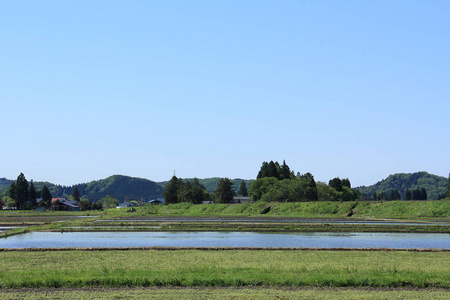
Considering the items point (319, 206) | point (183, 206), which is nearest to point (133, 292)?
point (319, 206)

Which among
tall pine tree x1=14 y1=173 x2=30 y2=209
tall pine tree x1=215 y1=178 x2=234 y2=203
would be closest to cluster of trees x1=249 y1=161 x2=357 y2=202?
tall pine tree x1=215 y1=178 x2=234 y2=203

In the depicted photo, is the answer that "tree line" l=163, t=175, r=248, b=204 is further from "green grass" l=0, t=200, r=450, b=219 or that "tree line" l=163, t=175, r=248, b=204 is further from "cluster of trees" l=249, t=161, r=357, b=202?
"green grass" l=0, t=200, r=450, b=219

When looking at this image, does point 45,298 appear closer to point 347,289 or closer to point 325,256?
point 347,289

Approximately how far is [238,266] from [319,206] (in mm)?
80112

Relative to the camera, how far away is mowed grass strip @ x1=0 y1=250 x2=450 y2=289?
21.6 meters

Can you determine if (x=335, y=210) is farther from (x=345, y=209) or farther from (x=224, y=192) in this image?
(x=224, y=192)

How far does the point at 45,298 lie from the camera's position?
62.8 feet

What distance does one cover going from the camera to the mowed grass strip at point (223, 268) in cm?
2158

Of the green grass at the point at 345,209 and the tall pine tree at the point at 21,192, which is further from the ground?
the tall pine tree at the point at 21,192

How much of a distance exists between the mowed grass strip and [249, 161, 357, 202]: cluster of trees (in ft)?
343

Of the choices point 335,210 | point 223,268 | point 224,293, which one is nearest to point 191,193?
point 335,210

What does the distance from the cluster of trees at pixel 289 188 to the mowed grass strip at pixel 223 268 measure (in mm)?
104692

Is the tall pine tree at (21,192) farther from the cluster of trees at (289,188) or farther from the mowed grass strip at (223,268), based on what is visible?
the mowed grass strip at (223,268)

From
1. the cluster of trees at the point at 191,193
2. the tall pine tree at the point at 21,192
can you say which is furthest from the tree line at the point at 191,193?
the tall pine tree at the point at 21,192
